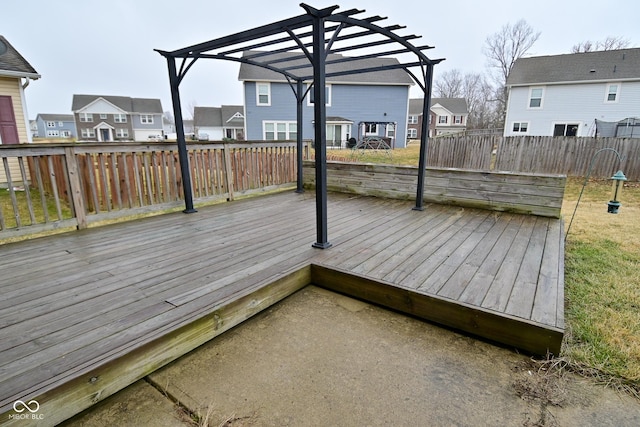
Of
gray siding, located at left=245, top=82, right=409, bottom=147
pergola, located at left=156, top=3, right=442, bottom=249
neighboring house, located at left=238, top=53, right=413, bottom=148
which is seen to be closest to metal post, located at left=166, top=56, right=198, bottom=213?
pergola, located at left=156, top=3, right=442, bottom=249

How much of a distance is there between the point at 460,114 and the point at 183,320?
40097mm

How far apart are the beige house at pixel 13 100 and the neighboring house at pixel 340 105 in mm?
10238

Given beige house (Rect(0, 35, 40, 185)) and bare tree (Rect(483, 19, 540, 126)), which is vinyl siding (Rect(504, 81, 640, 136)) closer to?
bare tree (Rect(483, 19, 540, 126))

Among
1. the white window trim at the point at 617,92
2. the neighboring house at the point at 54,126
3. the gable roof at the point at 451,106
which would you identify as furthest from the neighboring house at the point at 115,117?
the white window trim at the point at 617,92

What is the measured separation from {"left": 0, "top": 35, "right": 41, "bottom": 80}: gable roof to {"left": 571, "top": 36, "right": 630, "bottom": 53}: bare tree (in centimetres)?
3392

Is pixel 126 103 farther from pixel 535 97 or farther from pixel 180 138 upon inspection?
pixel 180 138

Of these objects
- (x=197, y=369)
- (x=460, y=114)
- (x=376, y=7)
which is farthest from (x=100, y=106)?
(x=197, y=369)

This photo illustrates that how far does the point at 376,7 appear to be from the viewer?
14.3 metres

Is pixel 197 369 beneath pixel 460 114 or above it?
beneath

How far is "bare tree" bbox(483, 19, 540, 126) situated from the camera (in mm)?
24703

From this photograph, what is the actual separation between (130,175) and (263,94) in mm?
15827

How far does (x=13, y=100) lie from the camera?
901cm

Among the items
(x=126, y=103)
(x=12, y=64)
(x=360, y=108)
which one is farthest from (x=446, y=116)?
(x=12, y=64)

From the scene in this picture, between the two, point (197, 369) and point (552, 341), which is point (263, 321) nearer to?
point (197, 369)
